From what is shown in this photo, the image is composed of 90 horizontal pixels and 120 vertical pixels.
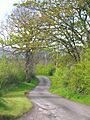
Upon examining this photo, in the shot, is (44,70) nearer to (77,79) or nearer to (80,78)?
(77,79)

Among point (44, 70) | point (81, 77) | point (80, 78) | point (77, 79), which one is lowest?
point (44, 70)

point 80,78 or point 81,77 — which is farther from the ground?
point 81,77

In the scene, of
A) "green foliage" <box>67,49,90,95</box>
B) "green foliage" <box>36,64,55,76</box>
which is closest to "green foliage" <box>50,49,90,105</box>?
"green foliage" <box>67,49,90,95</box>

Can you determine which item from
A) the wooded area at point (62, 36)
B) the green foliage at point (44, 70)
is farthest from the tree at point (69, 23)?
the green foliage at point (44, 70)

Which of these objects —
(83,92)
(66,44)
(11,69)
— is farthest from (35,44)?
(11,69)

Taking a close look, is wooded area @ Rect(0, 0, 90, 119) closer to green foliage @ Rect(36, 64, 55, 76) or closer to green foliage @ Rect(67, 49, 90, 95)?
green foliage @ Rect(67, 49, 90, 95)

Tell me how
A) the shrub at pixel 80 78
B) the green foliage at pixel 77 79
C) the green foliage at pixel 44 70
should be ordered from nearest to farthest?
the shrub at pixel 80 78 → the green foliage at pixel 77 79 → the green foliage at pixel 44 70

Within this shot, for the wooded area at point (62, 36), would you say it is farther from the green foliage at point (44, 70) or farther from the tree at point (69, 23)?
the green foliage at point (44, 70)

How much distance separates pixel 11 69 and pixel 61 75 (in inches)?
580

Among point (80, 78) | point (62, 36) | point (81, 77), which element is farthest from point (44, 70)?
point (81, 77)

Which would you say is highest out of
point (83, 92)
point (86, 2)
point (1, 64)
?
point (86, 2)

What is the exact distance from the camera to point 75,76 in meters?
38.2

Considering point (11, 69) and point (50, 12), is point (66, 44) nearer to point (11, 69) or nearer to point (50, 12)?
point (50, 12)

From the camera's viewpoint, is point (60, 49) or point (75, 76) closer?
point (75, 76)
